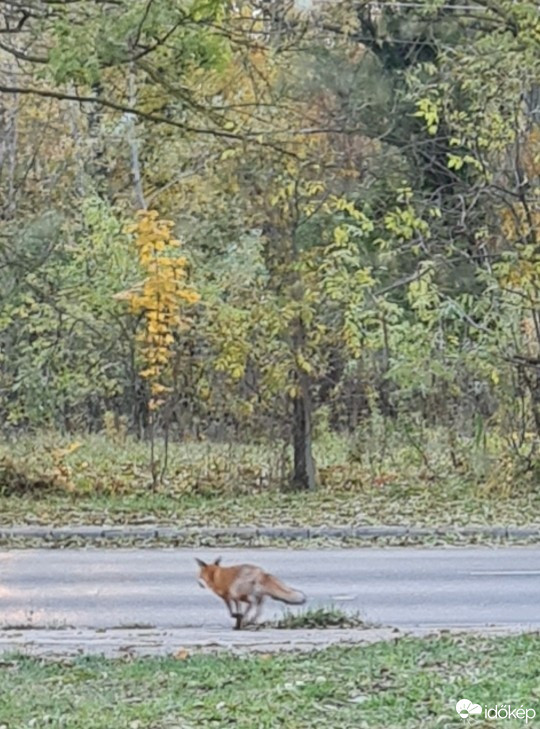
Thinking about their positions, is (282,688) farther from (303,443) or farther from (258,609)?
(303,443)

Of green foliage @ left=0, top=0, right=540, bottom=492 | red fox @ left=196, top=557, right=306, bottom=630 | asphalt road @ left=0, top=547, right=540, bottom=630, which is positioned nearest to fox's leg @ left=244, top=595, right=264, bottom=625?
red fox @ left=196, top=557, right=306, bottom=630

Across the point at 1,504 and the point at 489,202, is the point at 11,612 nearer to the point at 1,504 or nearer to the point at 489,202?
the point at 1,504

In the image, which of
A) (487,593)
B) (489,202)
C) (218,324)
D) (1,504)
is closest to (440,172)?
(489,202)

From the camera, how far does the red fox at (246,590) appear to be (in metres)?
9.07

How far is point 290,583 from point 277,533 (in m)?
3.30

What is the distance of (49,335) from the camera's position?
19641mm

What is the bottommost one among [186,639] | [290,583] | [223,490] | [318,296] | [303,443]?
[186,639]

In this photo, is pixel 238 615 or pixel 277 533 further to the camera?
pixel 277 533

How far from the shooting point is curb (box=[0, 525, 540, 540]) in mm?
14781

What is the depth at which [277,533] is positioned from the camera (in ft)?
48.8

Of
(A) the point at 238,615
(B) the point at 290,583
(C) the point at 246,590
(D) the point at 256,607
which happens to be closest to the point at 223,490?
(B) the point at 290,583

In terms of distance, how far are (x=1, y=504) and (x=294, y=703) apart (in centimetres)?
1222

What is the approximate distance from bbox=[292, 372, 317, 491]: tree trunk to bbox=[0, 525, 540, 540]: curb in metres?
3.22

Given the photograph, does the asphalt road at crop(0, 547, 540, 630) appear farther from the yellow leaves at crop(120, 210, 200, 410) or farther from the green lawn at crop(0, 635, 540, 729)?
the yellow leaves at crop(120, 210, 200, 410)
